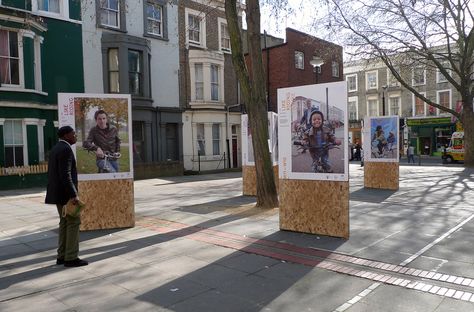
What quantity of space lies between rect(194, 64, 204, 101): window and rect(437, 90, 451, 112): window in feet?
98.3

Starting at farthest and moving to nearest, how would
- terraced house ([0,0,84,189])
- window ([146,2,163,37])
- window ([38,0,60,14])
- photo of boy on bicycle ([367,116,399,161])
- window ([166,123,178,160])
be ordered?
window ([166,123,178,160]) < window ([146,2,163,37]) < window ([38,0,60,14]) < terraced house ([0,0,84,189]) < photo of boy on bicycle ([367,116,399,161])

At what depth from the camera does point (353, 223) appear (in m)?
8.66

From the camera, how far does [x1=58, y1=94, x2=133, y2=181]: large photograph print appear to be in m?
8.30

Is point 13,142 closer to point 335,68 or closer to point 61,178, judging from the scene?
point 61,178

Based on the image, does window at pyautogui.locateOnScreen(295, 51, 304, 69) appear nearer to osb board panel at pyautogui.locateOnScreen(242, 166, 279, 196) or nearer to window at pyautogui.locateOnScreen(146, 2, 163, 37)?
window at pyautogui.locateOnScreen(146, 2, 163, 37)

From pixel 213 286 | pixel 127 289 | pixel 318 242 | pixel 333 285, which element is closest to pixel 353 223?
pixel 318 242

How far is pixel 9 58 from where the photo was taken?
1792 centimetres

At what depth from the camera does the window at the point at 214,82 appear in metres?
28.1

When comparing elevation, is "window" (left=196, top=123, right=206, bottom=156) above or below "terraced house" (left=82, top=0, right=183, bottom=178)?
below

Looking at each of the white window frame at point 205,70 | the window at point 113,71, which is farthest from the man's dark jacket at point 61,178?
the white window frame at point 205,70

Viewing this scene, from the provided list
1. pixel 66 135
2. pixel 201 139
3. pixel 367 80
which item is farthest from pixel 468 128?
pixel 66 135

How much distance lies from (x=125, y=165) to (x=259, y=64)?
4646 millimetres

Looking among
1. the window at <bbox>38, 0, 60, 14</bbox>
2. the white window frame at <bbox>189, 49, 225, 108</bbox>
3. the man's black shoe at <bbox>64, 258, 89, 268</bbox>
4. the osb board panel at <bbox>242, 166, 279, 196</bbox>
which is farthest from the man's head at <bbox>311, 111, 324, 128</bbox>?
the white window frame at <bbox>189, 49, 225, 108</bbox>

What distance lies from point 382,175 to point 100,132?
10117mm
